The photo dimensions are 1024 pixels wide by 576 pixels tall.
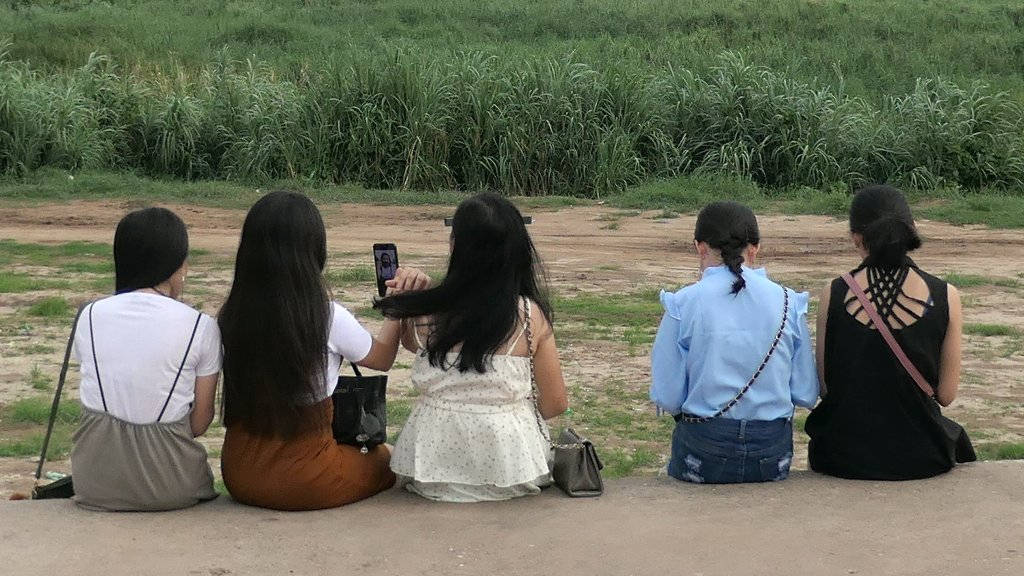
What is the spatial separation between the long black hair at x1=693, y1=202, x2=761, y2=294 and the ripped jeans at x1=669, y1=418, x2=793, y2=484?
0.45 meters

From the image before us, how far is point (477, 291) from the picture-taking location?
409 cm

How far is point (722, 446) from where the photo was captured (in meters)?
4.36

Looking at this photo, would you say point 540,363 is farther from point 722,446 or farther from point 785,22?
point 785,22

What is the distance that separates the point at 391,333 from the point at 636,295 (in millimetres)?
5893

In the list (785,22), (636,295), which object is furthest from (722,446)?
(785,22)

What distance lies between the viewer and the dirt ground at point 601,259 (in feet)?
24.1

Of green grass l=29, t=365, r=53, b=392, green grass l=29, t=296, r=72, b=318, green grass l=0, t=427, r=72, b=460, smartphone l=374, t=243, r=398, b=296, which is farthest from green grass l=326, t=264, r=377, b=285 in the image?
smartphone l=374, t=243, r=398, b=296

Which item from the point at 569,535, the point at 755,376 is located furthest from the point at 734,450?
the point at 569,535

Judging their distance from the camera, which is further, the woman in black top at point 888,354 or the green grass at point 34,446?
the green grass at point 34,446

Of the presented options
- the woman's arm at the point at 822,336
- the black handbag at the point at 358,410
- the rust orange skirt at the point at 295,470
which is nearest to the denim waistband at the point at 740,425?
the woman's arm at the point at 822,336

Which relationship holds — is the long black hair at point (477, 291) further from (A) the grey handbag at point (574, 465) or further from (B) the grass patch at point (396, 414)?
(B) the grass patch at point (396, 414)

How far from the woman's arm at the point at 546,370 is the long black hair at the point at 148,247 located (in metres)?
1.08

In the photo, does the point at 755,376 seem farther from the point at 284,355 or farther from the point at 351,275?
the point at 351,275

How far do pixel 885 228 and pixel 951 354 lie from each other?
46 centimetres
